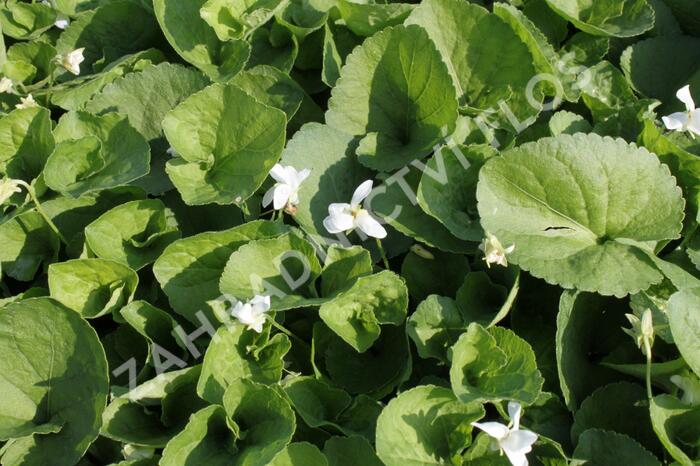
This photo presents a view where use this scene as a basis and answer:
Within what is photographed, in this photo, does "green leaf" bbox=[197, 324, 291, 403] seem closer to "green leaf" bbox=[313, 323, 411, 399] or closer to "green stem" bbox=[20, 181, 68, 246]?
"green leaf" bbox=[313, 323, 411, 399]

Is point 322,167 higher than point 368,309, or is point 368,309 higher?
point 322,167

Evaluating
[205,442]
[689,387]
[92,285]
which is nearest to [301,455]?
[205,442]

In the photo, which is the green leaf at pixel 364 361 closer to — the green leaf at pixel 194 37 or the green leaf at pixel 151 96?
the green leaf at pixel 151 96

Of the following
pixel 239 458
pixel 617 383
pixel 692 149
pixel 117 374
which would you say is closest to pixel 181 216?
pixel 117 374

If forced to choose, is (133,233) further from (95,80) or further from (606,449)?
(606,449)

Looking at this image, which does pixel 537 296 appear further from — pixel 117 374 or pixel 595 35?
pixel 117 374

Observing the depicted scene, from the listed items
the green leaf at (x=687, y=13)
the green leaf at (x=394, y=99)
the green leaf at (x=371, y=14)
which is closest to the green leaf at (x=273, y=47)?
the green leaf at (x=371, y=14)
